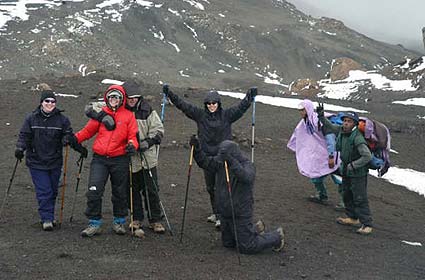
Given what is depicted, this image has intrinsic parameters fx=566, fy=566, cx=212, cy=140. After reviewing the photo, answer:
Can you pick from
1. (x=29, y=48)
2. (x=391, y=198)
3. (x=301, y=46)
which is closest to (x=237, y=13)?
(x=301, y=46)

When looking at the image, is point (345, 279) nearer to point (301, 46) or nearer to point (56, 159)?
point (56, 159)

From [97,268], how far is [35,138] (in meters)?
2.54

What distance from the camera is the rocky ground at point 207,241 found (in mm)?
7516

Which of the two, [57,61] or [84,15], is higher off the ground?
[84,15]

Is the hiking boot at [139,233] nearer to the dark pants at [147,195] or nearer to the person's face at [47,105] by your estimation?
the dark pants at [147,195]

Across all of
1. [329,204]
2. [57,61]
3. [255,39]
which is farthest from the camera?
[255,39]

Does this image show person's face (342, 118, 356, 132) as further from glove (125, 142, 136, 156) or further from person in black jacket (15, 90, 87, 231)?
person in black jacket (15, 90, 87, 231)

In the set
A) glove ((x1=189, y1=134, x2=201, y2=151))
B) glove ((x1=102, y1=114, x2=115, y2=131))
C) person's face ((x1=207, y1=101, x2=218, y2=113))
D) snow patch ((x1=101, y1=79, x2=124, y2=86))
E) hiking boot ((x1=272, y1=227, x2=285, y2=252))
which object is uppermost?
person's face ((x1=207, y1=101, x2=218, y2=113))

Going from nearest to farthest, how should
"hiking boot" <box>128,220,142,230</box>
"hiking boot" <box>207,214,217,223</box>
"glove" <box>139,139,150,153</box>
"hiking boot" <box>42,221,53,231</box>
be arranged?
"glove" <box>139,139,150,153</box> → "hiking boot" <box>42,221,53,231</box> → "hiking boot" <box>128,220,142,230</box> → "hiking boot" <box>207,214,217,223</box>

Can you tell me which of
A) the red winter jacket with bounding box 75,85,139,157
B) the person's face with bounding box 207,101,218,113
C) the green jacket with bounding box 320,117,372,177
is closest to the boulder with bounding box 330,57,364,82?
the green jacket with bounding box 320,117,372,177

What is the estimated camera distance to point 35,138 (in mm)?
8766

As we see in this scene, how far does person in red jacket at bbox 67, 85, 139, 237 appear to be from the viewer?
848 centimetres

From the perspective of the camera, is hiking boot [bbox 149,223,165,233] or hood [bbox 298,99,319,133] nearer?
hiking boot [bbox 149,223,165,233]

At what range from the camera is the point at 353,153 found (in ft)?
35.0
